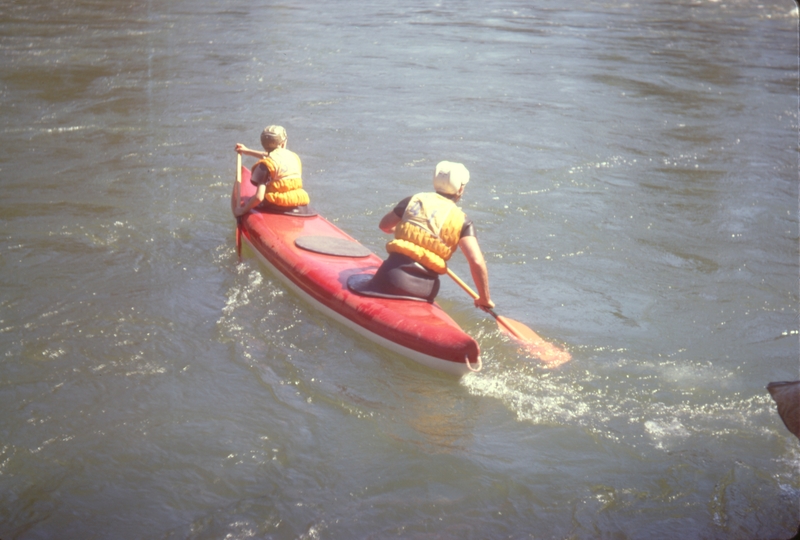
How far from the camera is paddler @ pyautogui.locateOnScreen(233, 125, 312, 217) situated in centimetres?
664

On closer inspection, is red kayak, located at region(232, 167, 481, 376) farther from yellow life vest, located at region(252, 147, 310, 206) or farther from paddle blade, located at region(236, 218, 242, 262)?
yellow life vest, located at region(252, 147, 310, 206)

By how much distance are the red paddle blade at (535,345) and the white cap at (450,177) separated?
38.7 inches

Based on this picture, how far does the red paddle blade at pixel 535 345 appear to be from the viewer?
546cm

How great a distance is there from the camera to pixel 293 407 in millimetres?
4898

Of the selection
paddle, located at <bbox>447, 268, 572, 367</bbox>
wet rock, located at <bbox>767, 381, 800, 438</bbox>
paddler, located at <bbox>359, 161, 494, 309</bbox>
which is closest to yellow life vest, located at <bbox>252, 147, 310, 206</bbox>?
paddler, located at <bbox>359, 161, 494, 309</bbox>

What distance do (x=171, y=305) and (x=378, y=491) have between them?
2706 mm

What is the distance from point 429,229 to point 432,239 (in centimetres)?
7

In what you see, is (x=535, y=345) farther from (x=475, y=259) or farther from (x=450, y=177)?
(x=450, y=177)

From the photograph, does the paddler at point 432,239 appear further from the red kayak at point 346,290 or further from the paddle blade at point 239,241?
the paddle blade at point 239,241

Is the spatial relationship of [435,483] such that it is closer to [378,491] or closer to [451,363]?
[378,491]

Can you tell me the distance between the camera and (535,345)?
5523 millimetres

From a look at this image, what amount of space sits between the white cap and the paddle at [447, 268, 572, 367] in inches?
24.2

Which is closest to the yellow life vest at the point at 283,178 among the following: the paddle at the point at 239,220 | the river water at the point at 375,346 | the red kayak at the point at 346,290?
the red kayak at the point at 346,290

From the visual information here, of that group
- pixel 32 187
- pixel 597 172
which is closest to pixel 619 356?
pixel 597 172
